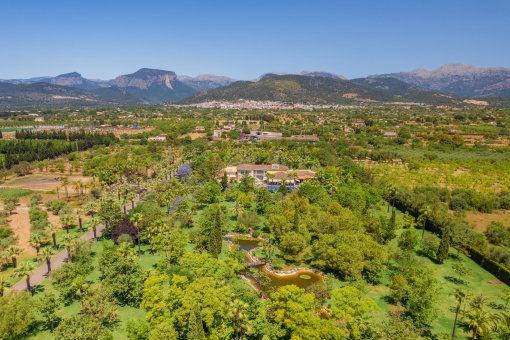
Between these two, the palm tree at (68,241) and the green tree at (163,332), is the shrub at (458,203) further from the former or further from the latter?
the palm tree at (68,241)

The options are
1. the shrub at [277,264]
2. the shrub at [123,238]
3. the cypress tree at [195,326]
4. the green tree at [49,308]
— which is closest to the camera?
the cypress tree at [195,326]

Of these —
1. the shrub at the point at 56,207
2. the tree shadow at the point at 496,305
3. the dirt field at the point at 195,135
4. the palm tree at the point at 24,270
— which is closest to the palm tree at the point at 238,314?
the palm tree at the point at 24,270

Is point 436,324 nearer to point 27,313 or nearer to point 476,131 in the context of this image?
point 27,313

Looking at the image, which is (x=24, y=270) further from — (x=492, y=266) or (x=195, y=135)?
(x=195, y=135)

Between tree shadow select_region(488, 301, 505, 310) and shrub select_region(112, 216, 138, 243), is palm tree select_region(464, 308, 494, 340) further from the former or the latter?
shrub select_region(112, 216, 138, 243)

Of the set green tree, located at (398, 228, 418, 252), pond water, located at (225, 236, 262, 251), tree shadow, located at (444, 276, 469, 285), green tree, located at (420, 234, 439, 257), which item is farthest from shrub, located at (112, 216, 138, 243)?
tree shadow, located at (444, 276, 469, 285)

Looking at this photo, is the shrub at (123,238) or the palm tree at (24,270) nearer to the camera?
the palm tree at (24,270)
